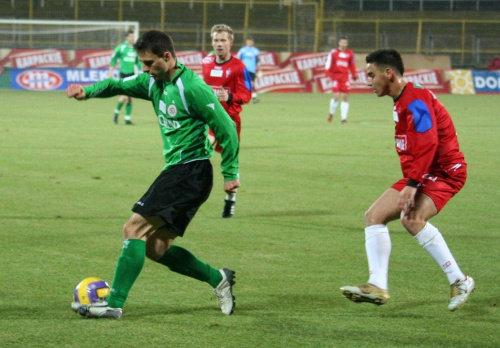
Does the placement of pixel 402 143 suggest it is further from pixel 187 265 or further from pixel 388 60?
pixel 187 265

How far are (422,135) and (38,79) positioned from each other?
30940 millimetres

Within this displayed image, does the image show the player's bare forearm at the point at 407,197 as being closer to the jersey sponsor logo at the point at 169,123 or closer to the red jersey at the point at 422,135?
the red jersey at the point at 422,135

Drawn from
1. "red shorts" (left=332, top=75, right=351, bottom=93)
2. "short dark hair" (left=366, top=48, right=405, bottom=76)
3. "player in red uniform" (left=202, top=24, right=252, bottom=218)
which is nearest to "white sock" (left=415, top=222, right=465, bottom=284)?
"short dark hair" (left=366, top=48, right=405, bottom=76)

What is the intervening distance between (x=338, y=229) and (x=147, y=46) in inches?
160

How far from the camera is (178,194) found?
571 cm

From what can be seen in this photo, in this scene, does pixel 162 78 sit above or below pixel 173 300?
above

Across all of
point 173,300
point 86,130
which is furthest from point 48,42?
point 173,300

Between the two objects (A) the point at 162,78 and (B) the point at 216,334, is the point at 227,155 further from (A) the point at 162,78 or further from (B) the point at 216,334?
(B) the point at 216,334

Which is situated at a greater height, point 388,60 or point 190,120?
point 388,60

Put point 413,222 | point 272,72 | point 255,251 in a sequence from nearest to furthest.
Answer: point 413,222 → point 255,251 → point 272,72

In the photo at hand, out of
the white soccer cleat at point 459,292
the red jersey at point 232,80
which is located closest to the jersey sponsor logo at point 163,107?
the white soccer cleat at point 459,292

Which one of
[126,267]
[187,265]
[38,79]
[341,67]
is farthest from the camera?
[38,79]

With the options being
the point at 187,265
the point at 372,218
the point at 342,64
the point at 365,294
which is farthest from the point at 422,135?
the point at 342,64

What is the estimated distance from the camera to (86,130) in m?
20.2
